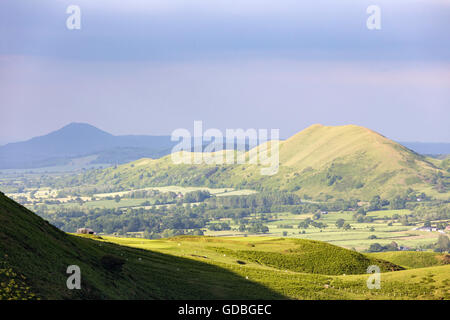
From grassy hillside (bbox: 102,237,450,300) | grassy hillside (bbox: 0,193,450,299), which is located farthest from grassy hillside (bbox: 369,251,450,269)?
grassy hillside (bbox: 0,193,450,299)

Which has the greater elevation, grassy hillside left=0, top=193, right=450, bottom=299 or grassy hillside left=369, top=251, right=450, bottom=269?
grassy hillside left=0, top=193, right=450, bottom=299

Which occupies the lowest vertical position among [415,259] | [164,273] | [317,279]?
[415,259]

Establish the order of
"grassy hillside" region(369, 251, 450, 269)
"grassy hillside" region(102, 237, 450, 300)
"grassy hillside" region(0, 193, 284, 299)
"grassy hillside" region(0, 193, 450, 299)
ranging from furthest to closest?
"grassy hillside" region(369, 251, 450, 269) < "grassy hillside" region(102, 237, 450, 300) < "grassy hillside" region(0, 193, 450, 299) < "grassy hillside" region(0, 193, 284, 299)

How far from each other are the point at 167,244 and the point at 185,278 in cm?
4116

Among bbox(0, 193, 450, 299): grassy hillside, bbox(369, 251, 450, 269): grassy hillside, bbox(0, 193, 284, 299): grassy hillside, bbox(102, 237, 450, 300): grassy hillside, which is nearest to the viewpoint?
bbox(0, 193, 284, 299): grassy hillside

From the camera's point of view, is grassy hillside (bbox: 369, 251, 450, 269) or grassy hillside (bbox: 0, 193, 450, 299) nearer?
grassy hillside (bbox: 0, 193, 450, 299)

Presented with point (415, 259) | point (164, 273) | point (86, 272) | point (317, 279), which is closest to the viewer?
point (86, 272)

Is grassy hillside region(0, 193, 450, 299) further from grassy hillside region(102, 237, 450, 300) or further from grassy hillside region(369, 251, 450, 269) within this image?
grassy hillside region(369, 251, 450, 269)

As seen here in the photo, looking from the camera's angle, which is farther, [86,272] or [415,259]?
[415,259]

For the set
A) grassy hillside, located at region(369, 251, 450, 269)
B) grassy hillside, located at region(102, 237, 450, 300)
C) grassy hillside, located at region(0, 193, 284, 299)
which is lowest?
grassy hillside, located at region(369, 251, 450, 269)

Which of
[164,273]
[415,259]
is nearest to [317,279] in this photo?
[164,273]

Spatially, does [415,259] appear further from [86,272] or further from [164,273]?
[86,272]

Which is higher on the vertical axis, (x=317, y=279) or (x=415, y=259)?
(x=317, y=279)

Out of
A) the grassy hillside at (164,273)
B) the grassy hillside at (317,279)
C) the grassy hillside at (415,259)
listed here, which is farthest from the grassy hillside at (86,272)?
the grassy hillside at (415,259)
